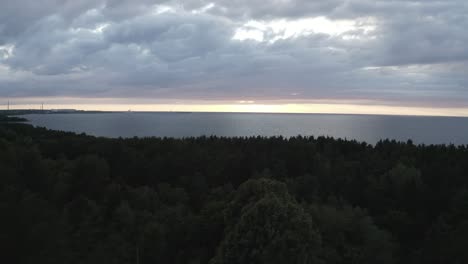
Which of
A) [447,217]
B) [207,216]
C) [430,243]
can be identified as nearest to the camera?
[430,243]

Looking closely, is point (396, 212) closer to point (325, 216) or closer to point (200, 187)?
point (325, 216)

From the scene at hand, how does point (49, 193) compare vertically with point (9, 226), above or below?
below

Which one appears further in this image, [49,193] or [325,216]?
[49,193]

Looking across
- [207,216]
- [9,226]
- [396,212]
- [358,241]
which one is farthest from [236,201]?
[9,226]

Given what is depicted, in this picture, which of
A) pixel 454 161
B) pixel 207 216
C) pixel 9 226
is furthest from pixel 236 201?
pixel 454 161

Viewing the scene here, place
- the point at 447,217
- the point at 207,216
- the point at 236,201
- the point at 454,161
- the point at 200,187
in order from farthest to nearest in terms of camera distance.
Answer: the point at 454,161
the point at 200,187
the point at 447,217
the point at 207,216
the point at 236,201

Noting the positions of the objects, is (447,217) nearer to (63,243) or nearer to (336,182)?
(336,182)
